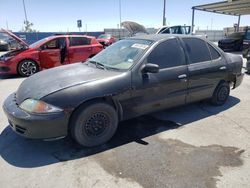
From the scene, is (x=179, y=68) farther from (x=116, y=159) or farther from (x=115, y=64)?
(x=116, y=159)

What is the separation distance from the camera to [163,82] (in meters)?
3.76

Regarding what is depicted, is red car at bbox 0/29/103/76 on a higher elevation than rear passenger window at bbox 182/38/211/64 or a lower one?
lower

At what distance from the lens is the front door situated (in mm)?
3553

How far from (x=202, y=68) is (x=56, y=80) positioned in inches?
104

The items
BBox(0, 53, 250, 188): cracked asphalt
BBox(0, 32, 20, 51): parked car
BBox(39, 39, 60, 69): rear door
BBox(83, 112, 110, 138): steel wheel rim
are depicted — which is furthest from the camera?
BBox(0, 32, 20, 51): parked car

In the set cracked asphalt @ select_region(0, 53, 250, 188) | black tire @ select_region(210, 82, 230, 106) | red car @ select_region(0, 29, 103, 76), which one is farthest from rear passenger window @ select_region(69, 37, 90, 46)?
black tire @ select_region(210, 82, 230, 106)

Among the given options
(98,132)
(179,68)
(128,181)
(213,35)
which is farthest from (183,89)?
(213,35)

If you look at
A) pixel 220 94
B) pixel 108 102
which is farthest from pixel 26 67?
pixel 220 94

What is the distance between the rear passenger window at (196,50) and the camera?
424 centimetres

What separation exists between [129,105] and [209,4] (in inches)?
743

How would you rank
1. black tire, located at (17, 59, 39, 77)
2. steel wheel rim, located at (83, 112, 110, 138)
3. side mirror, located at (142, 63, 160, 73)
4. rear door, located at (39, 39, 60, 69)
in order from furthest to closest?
1. rear door, located at (39, 39, 60, 69)
2. black tire, located at (17, 59, 39, 77)
3. side mirror, located at (142, 63, 160, 73)
4. steel wheel rim, located at (83, 112, 110, 138)

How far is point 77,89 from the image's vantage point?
303 cm

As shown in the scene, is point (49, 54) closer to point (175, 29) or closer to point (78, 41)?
point (78, 41)

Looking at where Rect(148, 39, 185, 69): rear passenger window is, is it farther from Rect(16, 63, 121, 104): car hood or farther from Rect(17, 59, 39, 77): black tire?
Rect(17, 59, 39, 77): black tire
